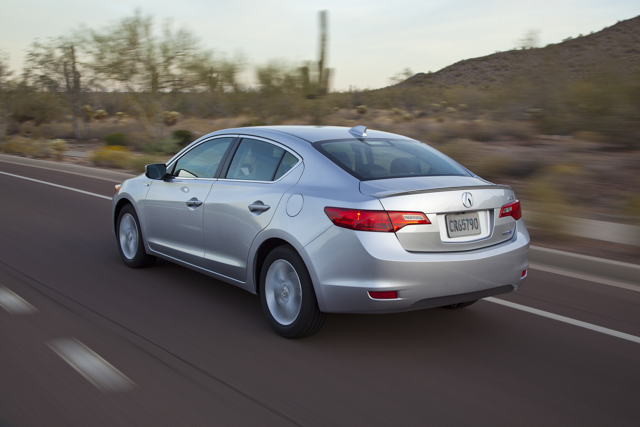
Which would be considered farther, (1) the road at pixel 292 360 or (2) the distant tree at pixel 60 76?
(2) the distant tree at pixel 60 76

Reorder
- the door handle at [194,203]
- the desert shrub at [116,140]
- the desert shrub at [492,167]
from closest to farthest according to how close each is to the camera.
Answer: the door handle at [194,203]
the desert shrub at [492,167]
the desert shrub at [116,140]

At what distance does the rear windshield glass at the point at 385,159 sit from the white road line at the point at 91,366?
2.03m

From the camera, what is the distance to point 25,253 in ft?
24.2

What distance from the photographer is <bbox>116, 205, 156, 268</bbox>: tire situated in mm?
6586

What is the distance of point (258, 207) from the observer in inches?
189

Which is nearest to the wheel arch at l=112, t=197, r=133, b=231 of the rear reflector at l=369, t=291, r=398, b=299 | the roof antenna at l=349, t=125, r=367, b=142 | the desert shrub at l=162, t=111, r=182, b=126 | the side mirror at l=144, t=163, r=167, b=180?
the side mirror at l=144, t=163, r=167, b=180

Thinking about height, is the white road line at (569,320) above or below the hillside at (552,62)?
below

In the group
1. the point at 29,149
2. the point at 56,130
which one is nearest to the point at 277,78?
the point at 29,149

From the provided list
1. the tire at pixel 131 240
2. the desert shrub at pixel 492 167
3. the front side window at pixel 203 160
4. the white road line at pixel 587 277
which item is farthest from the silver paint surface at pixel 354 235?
the desert shrub at pixel 492 167

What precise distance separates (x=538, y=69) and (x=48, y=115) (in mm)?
32021

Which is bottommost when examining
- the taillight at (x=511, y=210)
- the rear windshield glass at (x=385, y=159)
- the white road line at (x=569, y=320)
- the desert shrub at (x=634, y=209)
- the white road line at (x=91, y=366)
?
the white road line at (x=569, y=320)

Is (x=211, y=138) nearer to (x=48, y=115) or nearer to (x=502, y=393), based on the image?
(x=502, y=393)

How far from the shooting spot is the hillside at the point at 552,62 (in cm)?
1763

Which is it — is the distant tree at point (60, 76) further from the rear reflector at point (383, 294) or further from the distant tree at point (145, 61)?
the rear reflector at point (383, 294)
